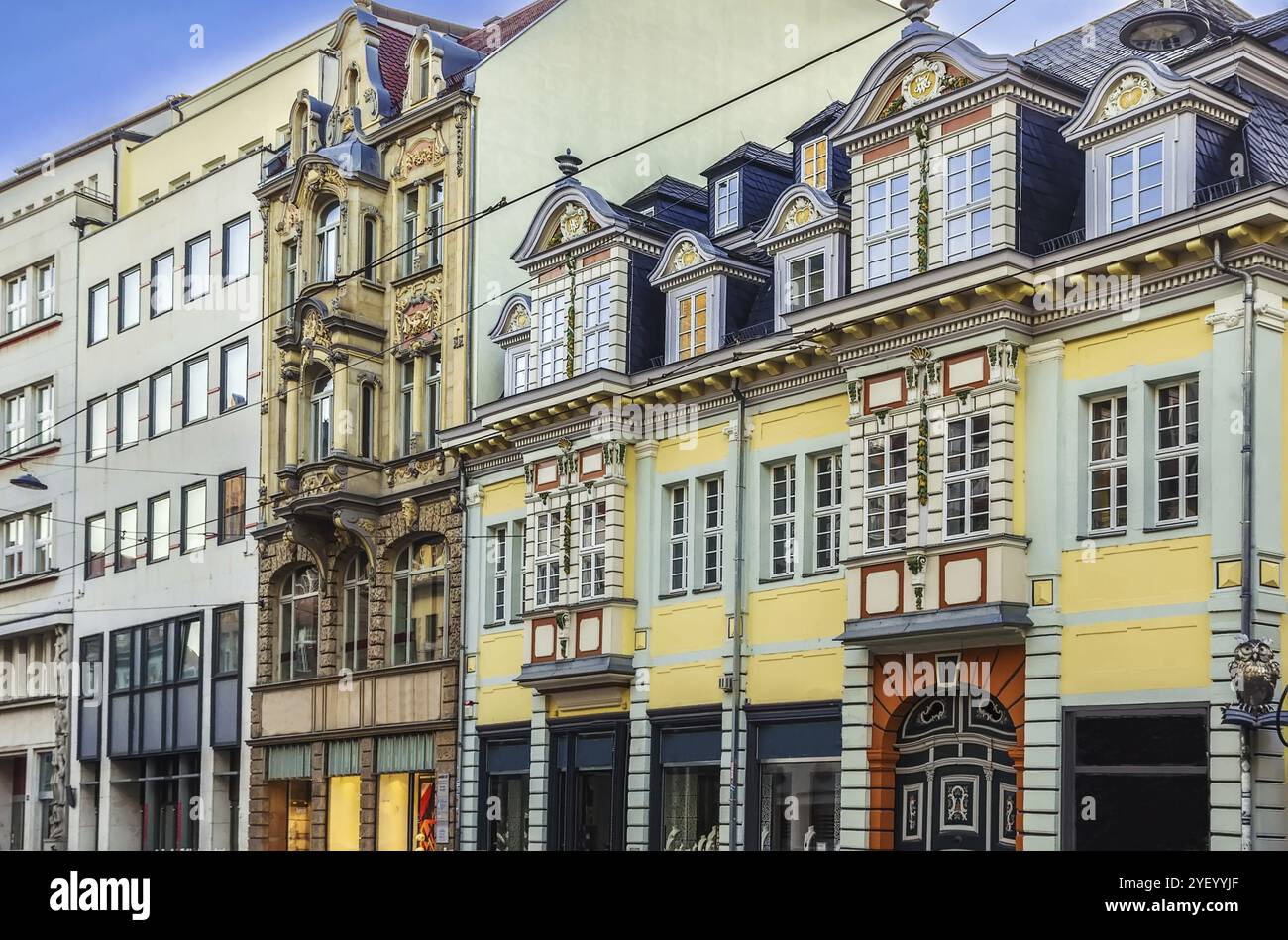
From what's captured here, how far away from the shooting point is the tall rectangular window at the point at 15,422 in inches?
2239

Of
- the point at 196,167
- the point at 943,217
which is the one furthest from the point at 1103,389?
the point at 196,167

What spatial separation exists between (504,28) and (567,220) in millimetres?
9814

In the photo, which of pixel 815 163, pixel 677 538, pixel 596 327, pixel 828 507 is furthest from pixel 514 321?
pixel 828 507

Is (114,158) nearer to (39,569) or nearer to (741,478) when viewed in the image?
(39,569)

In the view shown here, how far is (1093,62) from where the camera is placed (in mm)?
31891

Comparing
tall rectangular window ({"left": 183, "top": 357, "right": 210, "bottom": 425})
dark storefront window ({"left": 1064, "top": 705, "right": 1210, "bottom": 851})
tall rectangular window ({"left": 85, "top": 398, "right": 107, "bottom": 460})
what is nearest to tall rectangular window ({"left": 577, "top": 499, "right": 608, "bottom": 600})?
dark storefront window ({"left": 1064, "top": 705, "right": 1210, "bottom": 851})

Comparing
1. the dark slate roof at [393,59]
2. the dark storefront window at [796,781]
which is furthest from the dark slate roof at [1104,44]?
the dark slate roof at [393,59]

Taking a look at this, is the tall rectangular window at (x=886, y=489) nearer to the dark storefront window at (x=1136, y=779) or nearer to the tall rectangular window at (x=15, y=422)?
the dark storefront window at (x=1136, y=779)

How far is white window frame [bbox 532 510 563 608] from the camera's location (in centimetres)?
3503

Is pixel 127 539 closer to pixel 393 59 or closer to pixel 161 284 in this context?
pixel 161 284

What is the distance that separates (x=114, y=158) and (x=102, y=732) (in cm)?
1650

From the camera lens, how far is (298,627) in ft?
144

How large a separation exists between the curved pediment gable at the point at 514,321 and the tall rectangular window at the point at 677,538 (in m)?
6.14
